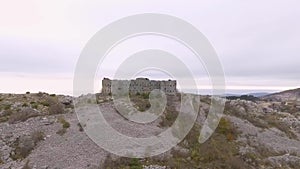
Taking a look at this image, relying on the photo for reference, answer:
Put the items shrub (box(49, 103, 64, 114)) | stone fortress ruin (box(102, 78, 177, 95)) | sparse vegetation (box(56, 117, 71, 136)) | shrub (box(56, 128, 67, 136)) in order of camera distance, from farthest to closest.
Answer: stone fortress ruin (box(102, 78, 177, 95))
shrub (box(49, 103, 64, 114))
sparse vegetation (box(56, 117, 71, 136))
shrub (box(56, 128, 67, 136))

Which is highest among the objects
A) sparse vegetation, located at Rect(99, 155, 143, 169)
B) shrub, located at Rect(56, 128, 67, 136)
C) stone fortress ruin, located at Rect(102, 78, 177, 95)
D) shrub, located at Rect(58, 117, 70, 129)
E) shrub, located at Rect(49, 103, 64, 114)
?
stone fortress ruin, located at Rect(102, 78, 177, 95)

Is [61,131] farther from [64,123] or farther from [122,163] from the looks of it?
[122,163]

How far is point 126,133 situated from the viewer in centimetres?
2194

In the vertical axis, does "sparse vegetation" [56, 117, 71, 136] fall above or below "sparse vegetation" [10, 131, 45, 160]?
above

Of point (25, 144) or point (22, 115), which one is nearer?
point (25, 144)

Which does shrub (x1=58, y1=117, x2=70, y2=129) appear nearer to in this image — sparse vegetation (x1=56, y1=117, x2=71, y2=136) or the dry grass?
sparse vegetation (x1=56, y1=117, x2=71, y2=136)

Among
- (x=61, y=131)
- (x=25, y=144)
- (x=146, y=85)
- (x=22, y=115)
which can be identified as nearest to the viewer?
(x=25, y=144)

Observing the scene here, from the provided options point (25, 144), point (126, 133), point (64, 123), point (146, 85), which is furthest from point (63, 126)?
point (146, 85)

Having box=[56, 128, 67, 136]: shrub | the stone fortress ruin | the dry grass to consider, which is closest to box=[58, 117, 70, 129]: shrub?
box=[56, 128, 67, 136]: shrub

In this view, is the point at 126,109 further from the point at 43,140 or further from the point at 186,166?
the point at 186,166

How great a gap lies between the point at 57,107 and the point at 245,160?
14.3m

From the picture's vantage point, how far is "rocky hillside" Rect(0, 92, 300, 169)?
63.5 feet

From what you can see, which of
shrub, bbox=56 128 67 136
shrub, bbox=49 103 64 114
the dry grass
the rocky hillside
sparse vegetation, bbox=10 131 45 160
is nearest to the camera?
the rocky hillside

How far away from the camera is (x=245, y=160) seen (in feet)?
70.1
